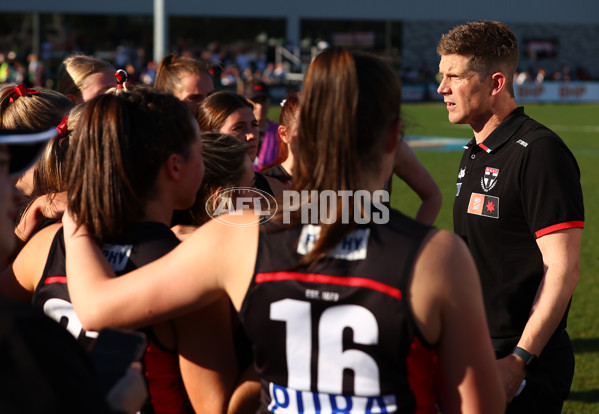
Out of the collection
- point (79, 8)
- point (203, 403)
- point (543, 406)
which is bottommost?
point (543, 406)

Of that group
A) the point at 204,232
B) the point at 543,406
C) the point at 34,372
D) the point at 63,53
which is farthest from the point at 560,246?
the point at 63,53

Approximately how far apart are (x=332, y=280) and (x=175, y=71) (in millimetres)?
3565

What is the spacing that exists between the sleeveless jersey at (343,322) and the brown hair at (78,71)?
314 centimetres

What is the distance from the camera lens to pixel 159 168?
6.68 feet

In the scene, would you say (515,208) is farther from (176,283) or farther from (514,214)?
(176,283)

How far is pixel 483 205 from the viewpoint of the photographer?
3.03m

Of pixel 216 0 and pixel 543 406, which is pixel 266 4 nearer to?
pixel 216 0

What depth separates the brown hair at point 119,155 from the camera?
1974 mm

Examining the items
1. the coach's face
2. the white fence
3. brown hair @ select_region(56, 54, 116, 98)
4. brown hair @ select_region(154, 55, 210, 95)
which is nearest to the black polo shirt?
the coach's face

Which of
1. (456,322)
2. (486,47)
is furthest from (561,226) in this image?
(456,322)

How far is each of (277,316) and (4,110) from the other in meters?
2.20

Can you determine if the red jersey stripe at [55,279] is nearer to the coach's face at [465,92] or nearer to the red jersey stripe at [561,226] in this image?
the red jersey stripe at [561,226]

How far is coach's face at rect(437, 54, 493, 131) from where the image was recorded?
3.16 metres

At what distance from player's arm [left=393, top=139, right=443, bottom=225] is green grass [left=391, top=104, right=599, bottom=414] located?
43cm
